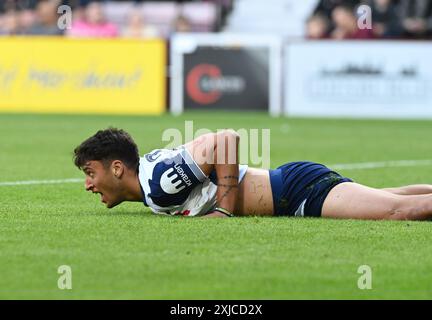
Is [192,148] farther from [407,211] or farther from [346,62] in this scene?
[346,62]

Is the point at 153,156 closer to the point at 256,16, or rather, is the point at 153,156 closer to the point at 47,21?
the point at 47,21

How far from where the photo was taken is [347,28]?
25953 mm

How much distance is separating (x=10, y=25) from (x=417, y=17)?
997 centimetres

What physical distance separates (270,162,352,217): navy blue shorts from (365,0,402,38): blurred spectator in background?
57.5 ft

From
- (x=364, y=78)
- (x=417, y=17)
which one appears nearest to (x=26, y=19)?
(x=364, y=78)

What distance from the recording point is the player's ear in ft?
28.3

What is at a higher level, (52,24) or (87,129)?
(52,24)

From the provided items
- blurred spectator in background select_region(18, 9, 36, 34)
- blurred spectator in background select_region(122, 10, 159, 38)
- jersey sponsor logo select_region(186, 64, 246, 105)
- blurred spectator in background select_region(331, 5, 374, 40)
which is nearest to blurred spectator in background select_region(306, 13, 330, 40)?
blurred spectator in background select_region(331, 5, 374, 40)

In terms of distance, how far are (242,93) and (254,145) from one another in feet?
24.2

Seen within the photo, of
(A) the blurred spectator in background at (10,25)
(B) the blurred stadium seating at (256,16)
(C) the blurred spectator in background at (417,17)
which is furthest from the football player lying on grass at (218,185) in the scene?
(A) the blurred spectator in background at (10,25)

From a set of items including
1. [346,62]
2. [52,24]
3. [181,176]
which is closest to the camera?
[181,176]

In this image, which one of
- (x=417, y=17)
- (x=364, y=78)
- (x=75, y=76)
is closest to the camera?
(x=364, y=78)

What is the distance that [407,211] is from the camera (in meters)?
8.80
